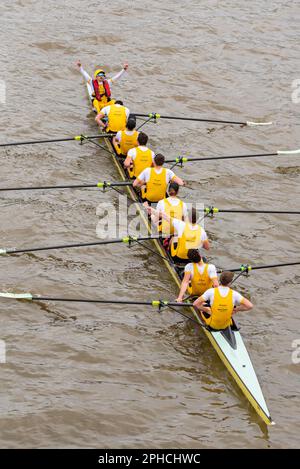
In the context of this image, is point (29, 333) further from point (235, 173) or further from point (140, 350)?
point (235, 173)

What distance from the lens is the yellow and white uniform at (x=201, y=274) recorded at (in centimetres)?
1276

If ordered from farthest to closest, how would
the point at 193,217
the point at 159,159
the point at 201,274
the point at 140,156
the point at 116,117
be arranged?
the point at 116,117 → the point at 140,156 → the point at 159,159 → the point at 193,217 → the point at 201,274

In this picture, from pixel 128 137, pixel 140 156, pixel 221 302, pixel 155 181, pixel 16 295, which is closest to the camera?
pixel 221 302

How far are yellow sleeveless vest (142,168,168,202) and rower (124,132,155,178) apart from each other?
0.96 m

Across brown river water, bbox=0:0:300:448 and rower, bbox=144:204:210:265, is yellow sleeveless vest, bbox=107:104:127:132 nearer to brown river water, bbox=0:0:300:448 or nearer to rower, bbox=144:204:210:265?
brown river water, bbox=0:0:300:448

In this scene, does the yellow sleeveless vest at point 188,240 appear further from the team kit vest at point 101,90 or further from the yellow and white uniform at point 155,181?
the team kit vest at point 101,90

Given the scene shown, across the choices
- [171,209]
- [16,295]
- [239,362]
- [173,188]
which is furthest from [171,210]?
[239,362]

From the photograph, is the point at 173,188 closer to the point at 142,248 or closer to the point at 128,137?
the point at 142,248

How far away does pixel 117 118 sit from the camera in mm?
18500

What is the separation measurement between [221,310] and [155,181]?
4.54 m

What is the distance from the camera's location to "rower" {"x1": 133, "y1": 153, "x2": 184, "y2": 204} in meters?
15.5

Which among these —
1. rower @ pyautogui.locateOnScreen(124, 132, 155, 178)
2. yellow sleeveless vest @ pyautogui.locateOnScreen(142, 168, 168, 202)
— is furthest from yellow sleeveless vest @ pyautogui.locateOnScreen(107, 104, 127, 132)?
yellow sleeveless vest @ pyautogui.locateOnScreen(142, 168, 168, 202)

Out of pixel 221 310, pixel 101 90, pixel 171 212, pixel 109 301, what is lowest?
pixel 109 301
